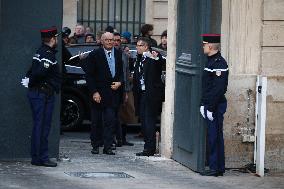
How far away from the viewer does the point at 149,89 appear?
18.5 metres

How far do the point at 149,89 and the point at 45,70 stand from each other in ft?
8.19

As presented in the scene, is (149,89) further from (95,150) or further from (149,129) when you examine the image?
(95,150)

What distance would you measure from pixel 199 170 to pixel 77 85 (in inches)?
255

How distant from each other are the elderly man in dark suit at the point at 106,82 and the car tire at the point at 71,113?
374 cm

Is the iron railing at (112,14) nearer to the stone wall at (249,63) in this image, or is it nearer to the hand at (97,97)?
the hand at (97,97)

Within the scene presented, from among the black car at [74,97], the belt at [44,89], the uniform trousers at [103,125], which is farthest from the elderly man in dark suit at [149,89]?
the black car at [74,97]

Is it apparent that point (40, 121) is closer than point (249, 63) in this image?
Yes

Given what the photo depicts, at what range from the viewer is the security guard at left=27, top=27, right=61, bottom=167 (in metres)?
16.4

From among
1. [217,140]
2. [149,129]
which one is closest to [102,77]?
[149,129]

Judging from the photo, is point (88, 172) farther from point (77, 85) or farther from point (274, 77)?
point (77, 85)

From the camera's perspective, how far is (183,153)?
17188mm

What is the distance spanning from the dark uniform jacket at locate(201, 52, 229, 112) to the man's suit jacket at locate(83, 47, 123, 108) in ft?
8.84

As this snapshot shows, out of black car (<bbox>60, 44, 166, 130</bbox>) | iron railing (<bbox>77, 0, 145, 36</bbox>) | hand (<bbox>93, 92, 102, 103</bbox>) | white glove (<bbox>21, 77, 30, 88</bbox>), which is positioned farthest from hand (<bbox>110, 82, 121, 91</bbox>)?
iron railing (<bbox>77, 0, 145, 36</bbox>)

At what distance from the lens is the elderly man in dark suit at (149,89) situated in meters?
18.5
